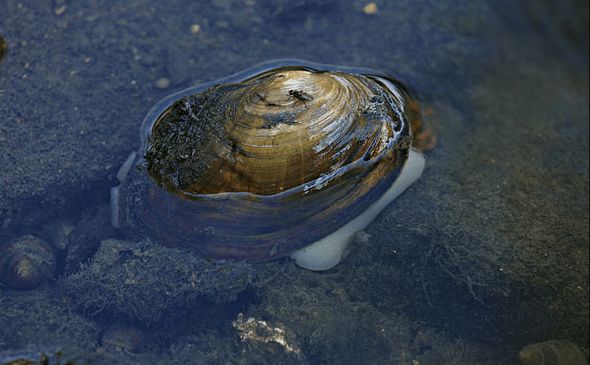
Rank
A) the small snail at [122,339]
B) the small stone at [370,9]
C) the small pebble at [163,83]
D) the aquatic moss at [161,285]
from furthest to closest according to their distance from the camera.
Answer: the small stone at [370,9] < the small pebble at [163,83] < the aquatic moss at [161,285] < the small snail at [122,339]

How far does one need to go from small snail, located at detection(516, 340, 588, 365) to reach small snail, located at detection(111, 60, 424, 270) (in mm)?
1275

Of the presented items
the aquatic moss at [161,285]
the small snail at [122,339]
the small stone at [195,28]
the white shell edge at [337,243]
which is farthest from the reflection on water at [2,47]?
the white shell edge at [337,243]

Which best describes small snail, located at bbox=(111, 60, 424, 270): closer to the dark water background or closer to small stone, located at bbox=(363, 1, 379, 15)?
the dark water background

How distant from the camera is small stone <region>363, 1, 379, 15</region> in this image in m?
4.95

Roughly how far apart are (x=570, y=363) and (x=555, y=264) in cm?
65

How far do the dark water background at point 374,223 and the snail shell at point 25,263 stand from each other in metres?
0.07

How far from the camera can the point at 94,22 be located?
185 inches

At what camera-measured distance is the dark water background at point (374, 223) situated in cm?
370

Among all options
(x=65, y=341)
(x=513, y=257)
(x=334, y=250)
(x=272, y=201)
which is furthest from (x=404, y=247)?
(x=65, y=341)

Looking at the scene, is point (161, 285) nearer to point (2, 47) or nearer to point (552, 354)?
point (2, 47)

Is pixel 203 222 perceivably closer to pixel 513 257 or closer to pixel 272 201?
pixel 272 201

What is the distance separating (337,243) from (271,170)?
0.72 meters

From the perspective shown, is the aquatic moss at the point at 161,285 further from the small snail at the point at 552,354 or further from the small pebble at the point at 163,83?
the small snail at the point at 552,354

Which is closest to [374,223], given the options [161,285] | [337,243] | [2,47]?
[337,243]
